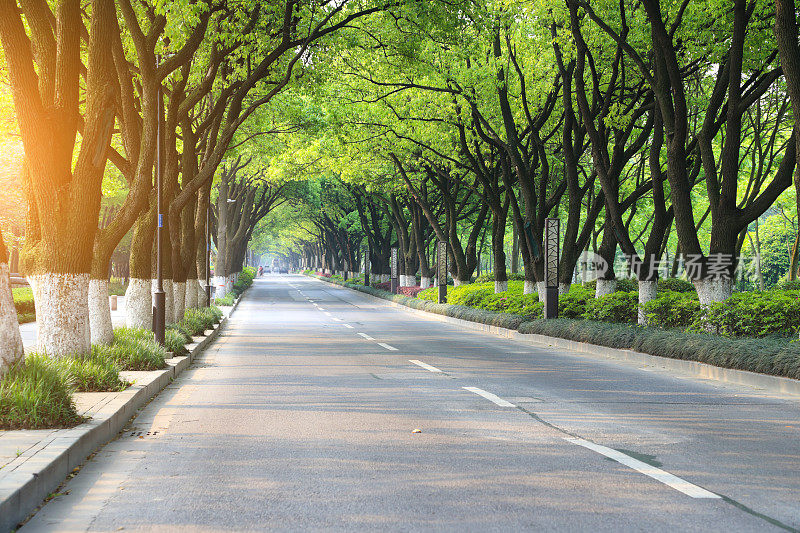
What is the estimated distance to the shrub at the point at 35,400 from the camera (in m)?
7.32

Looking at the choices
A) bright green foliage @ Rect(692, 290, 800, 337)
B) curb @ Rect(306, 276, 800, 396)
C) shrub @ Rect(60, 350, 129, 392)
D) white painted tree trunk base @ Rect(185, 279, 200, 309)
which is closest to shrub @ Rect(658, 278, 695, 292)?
curb @ Rect(306, 276, 800, 396)

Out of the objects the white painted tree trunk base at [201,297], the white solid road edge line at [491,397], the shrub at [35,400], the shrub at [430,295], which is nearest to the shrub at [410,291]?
the shrub at [430,295]

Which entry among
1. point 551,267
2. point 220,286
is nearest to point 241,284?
point 220,286

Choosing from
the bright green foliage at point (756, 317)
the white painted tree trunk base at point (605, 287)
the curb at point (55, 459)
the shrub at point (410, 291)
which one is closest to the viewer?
the curb at point (55, 459)

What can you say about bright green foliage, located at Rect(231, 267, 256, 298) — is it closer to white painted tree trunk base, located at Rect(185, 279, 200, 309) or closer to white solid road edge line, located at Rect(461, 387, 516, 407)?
white painted tree trunk base, located at Rect(185, 279, 200, 309)

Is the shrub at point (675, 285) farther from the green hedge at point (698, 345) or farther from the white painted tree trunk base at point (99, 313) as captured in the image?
the white painted tree trunk base at point (99, 313)

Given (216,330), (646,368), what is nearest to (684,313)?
(646,368)

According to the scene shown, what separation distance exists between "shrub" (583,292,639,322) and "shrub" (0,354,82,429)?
15.2 meters

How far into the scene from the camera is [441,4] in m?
18.5

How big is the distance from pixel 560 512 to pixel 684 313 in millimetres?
13452

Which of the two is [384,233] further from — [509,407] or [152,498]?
[152,498]

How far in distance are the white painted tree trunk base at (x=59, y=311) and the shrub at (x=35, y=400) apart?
268cm

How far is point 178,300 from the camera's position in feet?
67.9

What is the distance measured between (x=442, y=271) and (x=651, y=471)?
33.3m
